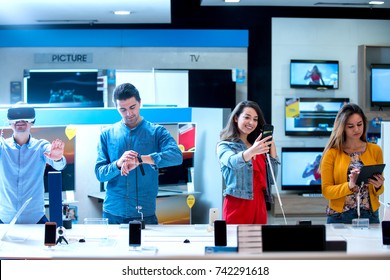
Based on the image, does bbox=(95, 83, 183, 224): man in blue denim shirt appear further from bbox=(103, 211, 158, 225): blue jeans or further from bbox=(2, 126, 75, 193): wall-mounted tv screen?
bbox=(2, 126, 75, 193): wall-mounted tv screen

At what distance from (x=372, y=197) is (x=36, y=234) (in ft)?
6.70

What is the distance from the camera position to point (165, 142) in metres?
4.39

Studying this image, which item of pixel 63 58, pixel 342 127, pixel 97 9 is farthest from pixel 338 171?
pixel 63 58

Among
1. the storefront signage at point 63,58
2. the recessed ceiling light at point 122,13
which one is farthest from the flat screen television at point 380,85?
the storefront signage at point 63,58

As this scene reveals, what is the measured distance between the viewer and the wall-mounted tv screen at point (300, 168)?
907cm

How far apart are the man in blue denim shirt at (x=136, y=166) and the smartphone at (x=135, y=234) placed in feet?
2.30

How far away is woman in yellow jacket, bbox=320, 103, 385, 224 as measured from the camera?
420 centimetres

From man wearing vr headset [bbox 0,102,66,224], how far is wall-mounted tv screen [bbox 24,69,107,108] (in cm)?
445

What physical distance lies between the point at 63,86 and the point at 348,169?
5.45 metres

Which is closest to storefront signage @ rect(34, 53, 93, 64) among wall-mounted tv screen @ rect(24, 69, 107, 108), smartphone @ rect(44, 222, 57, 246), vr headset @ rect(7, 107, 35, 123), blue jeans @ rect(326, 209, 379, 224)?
wall-mounted tv screen @ rect(24, 69, 107, 108)

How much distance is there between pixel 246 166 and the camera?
4.14 m

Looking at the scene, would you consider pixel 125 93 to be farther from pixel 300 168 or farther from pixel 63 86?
pixel 300 168

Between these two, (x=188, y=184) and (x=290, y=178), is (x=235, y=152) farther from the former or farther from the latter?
(x=290, y=178)
